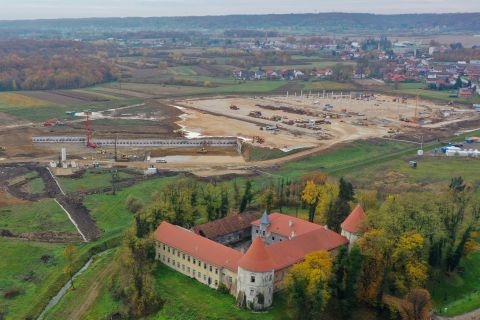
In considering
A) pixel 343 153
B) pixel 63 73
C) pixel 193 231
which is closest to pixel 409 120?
pixel 343 153

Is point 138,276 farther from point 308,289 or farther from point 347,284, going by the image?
point 347,284

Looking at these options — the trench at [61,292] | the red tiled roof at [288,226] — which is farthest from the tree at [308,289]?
the trench at [61,292]

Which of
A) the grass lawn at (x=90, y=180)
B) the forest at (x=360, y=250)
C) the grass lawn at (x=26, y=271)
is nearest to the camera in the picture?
the forest at (x=360, y=250)

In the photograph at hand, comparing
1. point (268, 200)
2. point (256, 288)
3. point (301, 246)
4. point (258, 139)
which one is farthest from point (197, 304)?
point (258, 139)

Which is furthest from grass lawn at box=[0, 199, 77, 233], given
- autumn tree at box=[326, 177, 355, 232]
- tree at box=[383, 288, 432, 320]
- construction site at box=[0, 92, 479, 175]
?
tree at box=[383, 288, 432, 320]

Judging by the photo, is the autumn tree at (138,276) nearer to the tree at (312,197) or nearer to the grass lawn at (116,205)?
the grass lawn at (116,205)

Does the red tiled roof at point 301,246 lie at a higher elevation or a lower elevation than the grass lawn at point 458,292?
higher

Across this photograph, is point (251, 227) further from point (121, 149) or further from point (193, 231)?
point (121, 149)
